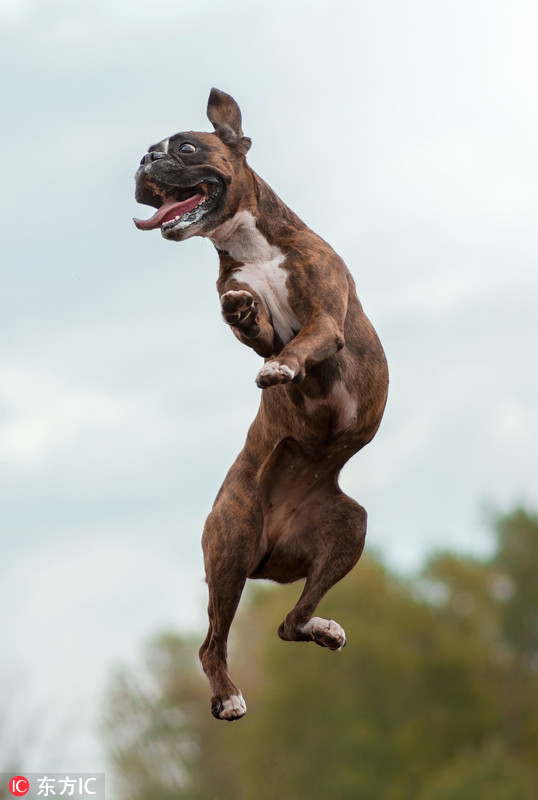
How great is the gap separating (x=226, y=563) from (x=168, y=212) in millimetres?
2228

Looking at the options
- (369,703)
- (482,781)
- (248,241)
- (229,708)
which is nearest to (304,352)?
(248,241)

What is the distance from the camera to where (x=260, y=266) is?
335 inches

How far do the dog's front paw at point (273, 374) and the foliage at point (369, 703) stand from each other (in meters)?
28.5

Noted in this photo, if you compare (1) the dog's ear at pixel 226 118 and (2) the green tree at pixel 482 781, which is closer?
(1) the dog's ear at pixel 226 118

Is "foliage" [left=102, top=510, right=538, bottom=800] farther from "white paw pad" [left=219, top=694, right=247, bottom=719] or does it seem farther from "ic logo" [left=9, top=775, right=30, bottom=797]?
"white paw pad" [left=219, top=694, right=247, bottom=719]

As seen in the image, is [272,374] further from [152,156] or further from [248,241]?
[152,156]

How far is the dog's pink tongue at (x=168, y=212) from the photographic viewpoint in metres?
8.20

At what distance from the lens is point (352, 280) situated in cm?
895

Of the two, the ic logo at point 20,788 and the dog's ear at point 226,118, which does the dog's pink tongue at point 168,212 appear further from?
the ic logo at point 20,788

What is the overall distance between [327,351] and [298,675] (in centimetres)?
2957

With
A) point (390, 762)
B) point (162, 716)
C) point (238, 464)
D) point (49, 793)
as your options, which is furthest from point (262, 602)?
point (238, 464)

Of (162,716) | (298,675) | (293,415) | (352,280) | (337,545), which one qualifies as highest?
(352,280)

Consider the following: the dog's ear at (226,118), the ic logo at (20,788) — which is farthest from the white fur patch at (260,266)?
the ic logo at (20,788)

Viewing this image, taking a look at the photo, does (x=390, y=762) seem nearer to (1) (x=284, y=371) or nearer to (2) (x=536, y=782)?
(2) (x=536, y=782)
